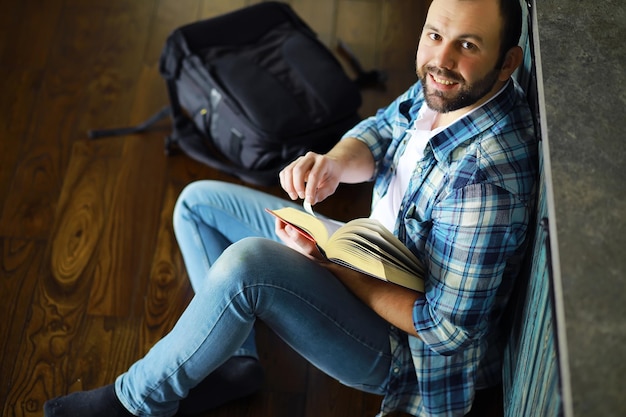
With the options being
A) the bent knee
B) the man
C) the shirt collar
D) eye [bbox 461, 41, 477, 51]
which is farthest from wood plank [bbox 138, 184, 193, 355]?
eye [bbox 461, 41, 477, 51]

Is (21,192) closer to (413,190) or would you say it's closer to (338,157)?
(338,157)

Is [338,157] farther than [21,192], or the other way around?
[21,192]

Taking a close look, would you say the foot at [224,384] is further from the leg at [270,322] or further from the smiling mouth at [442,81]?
the smiling mouth at [442,81]

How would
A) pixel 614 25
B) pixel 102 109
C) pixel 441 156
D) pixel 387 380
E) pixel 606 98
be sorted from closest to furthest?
1. pixel 606 98
2. pixel 614 25
3. pixel 441 156
4. pixel 387 380
5. pixel 102 109

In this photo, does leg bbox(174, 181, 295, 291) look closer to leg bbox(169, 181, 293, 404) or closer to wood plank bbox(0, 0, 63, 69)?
leg bbox(169, 181, 293, 404)

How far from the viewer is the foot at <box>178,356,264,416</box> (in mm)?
1664

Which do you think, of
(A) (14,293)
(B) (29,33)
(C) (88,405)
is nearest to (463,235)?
(C) (88,405)

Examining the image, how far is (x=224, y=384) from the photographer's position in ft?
5.47

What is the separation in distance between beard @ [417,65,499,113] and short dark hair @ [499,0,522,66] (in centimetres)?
4

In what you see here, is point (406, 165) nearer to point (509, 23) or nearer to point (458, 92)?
point (458, 92)

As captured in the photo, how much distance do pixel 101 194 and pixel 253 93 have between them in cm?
45

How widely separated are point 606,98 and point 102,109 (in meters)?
1.53

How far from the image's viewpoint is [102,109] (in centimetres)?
232

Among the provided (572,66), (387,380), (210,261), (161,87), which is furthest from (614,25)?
(161,87)
